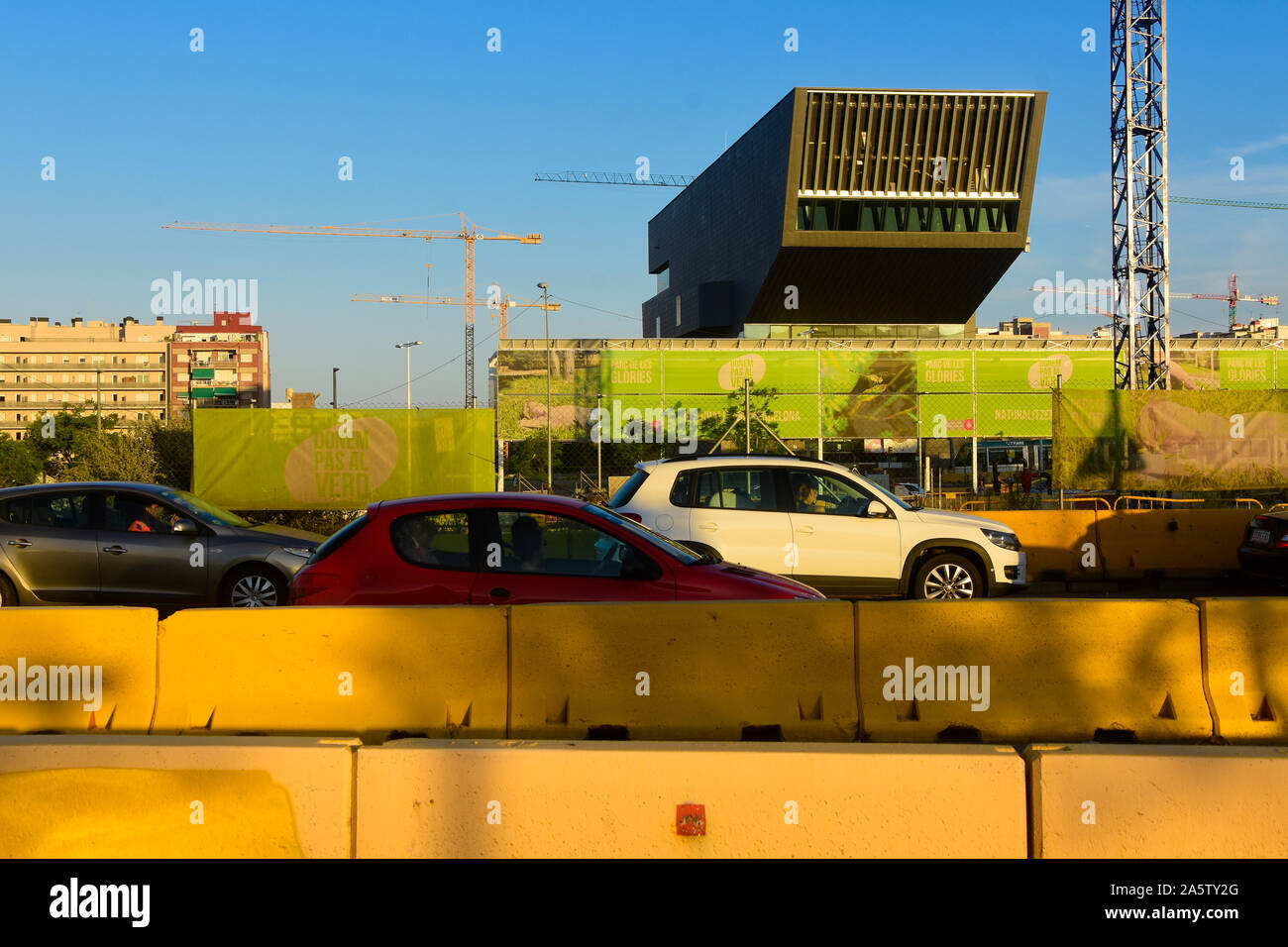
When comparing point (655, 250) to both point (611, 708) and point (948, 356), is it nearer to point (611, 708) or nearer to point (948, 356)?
point (948, 356)

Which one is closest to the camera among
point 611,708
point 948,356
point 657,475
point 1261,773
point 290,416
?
point 1261,773

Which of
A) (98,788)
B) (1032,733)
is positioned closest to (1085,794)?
(1032,733)

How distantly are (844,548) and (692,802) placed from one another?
7.33m

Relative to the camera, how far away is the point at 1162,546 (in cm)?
1533

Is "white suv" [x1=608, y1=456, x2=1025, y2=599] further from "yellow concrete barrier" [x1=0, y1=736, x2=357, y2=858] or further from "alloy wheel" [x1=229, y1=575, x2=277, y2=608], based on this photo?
"yellow concrete barrier" [x1=0, y1=736, x2=357, y2=858]

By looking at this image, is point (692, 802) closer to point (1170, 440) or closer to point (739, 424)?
point (1170, 440)

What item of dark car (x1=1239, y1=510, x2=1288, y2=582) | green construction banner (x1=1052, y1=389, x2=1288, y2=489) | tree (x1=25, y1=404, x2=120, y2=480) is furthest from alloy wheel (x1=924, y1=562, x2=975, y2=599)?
tree (x1=25, y1=404, x2=120, y2=480)

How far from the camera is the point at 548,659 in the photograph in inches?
215

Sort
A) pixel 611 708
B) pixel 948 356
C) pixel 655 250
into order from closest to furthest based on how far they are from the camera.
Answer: pixel 611 708, pixel 948 356, pixel 655 250

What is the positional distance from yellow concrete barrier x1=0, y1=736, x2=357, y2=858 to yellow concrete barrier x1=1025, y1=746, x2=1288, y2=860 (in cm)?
281

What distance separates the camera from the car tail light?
24.0 feet

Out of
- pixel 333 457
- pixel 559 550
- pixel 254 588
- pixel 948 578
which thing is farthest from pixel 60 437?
pixel 559 550

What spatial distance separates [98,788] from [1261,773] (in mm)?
4604

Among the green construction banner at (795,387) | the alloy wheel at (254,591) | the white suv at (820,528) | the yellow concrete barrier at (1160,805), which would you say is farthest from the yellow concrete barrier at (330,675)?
the green construction banner at (795,387)
